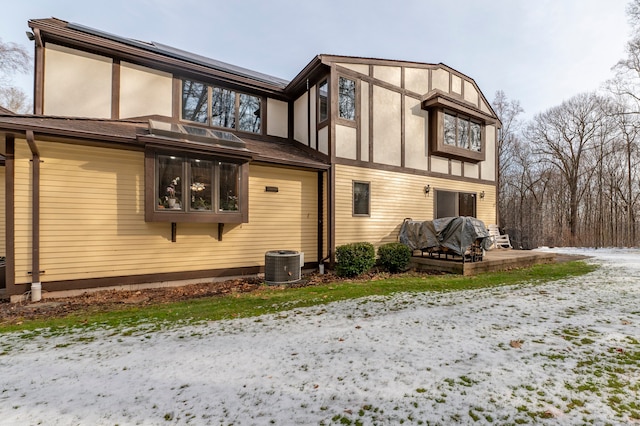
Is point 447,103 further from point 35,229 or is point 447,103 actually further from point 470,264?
point 35,229

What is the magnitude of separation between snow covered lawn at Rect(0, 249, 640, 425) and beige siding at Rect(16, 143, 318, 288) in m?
2.40

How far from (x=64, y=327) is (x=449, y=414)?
4753 mm

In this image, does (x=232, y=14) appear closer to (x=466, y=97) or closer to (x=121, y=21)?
(x=121, y=21)

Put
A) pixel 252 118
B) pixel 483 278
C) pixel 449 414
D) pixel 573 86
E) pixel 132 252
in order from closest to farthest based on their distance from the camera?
pixel 449 414
pixel 132 252
pixel 483 278
pixel 252 118
pixel 573 86

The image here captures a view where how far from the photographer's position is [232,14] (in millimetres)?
11125

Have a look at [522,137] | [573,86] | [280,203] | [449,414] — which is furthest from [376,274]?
[573,86]

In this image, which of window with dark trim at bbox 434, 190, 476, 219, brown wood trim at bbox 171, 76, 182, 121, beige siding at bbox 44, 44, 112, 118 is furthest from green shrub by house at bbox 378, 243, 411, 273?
beige siding at bbox 44, 44, 112, 118

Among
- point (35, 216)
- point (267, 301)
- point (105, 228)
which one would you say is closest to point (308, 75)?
point (105, 228)

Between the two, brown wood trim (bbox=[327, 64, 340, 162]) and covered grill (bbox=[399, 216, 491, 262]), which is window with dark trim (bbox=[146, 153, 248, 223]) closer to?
brown wood trim (bbox=[327, 64, 340, 162])

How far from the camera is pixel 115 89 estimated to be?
23.2 feet

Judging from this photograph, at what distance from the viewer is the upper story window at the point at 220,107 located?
805 centimetres

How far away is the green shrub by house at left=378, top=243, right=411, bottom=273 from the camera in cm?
797

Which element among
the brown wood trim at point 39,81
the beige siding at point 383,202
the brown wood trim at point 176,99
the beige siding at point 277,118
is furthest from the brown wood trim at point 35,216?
the beige siding at point 383,202

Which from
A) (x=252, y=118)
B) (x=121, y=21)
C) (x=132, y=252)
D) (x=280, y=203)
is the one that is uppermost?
(x=121, y=21)
